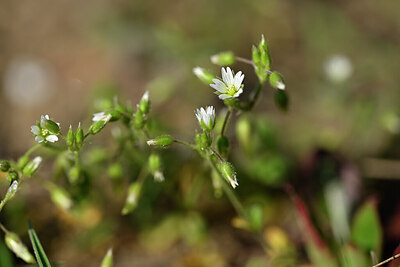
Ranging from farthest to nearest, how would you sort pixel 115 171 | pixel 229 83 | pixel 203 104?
pixel 203 104 < pixel 115 171 < pixel 229 83

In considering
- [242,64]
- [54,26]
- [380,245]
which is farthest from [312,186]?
[54,26]

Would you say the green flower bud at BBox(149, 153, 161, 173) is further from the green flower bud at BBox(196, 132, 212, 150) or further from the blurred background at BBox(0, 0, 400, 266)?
the blurred background at BBox(0, 0, 400, 266)

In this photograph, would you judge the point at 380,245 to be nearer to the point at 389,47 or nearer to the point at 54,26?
the point at 389,47

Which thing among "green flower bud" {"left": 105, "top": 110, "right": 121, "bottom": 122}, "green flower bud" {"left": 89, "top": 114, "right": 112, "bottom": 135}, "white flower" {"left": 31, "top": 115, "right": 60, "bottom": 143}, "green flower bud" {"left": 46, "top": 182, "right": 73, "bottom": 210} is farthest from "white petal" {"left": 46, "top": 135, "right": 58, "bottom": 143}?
"green flower bud" {"left": 46, "top": 182, "right": 73, "bottom": 210}

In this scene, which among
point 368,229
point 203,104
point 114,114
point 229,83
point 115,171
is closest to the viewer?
point 229,83

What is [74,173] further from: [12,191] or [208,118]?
[208,118]

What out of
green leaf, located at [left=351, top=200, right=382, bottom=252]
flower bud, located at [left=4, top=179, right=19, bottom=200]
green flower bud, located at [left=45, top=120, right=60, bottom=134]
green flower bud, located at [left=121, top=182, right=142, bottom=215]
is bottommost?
green leaf, located at [left=351, top=200, right=382, bottom=252]

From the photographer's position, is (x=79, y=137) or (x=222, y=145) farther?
(x=222, y=145)

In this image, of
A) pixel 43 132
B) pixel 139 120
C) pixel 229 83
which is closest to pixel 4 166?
pixel 43 132
